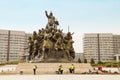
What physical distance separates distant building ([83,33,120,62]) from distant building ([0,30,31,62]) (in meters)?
32.8

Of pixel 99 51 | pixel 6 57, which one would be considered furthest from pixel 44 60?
pixel 99 51

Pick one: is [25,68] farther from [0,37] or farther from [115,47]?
[115,47]

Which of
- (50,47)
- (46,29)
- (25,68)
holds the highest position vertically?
(46,29)

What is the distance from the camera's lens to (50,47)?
35.8 meters

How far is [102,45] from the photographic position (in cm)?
13700

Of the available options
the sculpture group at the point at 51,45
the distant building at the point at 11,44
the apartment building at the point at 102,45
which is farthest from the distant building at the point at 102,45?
the sculpture group at the point at 51,45

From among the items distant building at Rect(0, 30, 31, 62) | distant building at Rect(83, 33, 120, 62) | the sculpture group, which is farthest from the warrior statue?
distant building at Rect(83, 33, 120, 62)

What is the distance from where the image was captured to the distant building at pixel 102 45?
133 metres

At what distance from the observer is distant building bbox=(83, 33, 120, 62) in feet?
436

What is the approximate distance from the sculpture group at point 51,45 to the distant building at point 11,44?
81.5 m

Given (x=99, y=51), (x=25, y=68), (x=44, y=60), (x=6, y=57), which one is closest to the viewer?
(x=25, y=68)

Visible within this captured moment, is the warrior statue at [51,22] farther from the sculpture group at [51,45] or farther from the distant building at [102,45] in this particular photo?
the distant building at [102,45]

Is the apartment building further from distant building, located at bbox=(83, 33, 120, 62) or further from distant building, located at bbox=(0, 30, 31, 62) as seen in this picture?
distant building, located at bbox=(0, 30, 31, 62)

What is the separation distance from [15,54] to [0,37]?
1063cm
